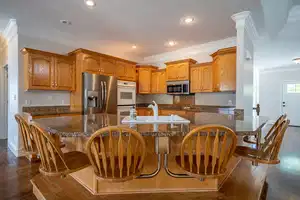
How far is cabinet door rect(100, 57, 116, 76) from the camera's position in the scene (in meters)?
4.41

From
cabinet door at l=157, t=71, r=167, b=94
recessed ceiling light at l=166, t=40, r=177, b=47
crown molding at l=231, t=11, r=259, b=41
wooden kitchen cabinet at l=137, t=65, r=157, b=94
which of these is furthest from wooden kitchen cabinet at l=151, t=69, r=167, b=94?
crown molding at l=231, t=11, r=259, b=41

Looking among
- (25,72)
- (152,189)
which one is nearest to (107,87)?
(25,72)

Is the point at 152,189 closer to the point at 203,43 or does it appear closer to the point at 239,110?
the point at 239,110

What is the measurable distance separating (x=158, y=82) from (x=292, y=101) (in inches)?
250

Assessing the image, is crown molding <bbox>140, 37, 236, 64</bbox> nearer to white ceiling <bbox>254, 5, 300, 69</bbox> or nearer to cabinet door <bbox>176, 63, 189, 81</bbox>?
cabinet door <bbox>176, 63, 189, 81</bbox>

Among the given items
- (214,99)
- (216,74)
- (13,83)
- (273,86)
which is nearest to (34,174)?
(13,83)

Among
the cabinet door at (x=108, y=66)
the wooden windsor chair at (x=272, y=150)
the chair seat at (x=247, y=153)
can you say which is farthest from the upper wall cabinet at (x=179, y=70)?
the wooden windsor chair at (x=272, y=150)

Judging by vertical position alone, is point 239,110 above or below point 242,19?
below

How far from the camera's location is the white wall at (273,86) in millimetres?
7527

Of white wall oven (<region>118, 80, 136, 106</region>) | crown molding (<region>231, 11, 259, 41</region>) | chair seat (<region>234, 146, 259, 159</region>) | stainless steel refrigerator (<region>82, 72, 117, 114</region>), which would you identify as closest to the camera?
chair seat (<region>234, 146, 259, 159</region>)

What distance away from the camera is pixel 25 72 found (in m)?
3.46

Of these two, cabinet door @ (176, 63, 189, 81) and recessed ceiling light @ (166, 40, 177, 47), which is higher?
recessed ceiling light @ (166, 40, 177, 47)

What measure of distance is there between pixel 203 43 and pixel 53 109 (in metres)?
4.02

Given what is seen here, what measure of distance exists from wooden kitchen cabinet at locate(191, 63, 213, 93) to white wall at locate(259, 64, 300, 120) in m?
5.65
